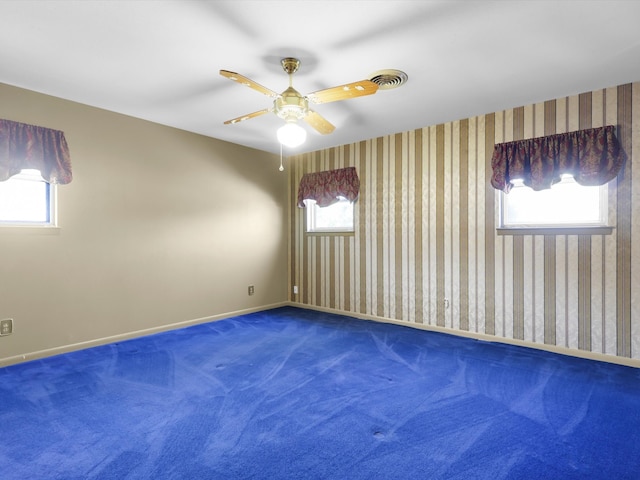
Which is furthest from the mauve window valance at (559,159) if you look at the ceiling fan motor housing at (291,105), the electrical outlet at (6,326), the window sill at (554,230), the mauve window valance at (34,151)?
the electrical outlet at (6,326)

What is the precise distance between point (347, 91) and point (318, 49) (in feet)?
1.44

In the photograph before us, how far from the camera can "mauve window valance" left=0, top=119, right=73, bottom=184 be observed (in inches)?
117

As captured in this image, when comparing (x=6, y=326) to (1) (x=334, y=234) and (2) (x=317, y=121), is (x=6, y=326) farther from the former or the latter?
(1) (x=334, y=234)

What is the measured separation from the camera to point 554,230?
337 cm

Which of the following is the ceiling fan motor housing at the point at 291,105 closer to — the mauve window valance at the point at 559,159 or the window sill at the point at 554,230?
the mauve window valance at the point at 559,159

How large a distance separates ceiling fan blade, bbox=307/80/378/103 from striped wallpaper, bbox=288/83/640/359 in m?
2.09

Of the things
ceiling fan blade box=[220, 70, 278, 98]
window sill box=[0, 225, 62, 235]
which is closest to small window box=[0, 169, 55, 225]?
window sill box=[0, 225, 62, 235]

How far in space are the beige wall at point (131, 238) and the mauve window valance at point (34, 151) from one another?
4.3 inches

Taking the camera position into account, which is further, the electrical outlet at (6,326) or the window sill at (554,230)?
the window sill at (554,230)

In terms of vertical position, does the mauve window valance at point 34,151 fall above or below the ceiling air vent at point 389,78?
below

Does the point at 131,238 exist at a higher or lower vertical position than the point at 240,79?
lower

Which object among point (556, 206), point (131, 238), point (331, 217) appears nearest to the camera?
point (556, 206)

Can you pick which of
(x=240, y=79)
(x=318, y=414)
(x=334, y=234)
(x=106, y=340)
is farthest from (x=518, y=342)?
(x=106, y=340)

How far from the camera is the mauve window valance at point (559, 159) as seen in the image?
3.06 m
